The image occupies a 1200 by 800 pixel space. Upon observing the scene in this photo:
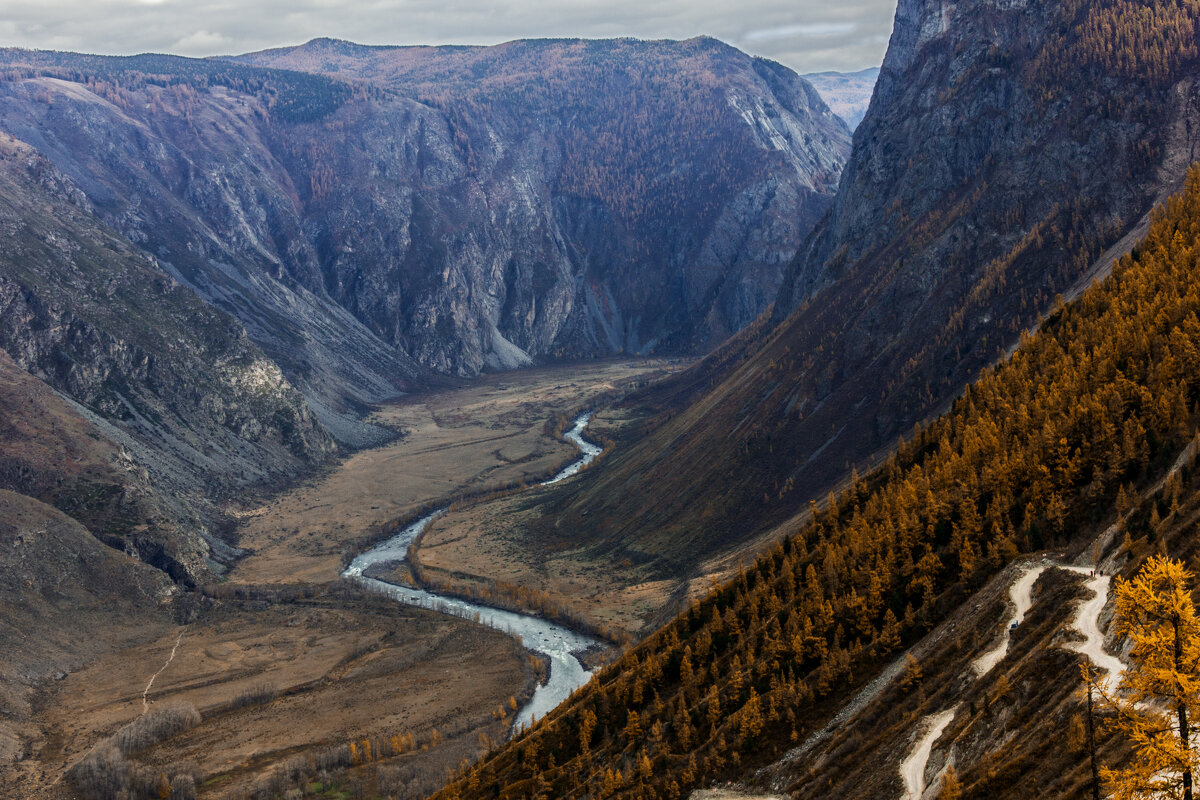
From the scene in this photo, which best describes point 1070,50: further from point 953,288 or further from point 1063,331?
point 1063,331

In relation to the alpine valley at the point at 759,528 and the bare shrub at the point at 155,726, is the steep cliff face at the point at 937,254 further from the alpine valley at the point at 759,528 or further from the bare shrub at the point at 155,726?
the bare shrub at the point at 155,726

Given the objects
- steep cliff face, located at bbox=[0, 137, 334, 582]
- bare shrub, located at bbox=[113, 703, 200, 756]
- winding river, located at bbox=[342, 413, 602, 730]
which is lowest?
winding river, located at bbox=[342, 413, 602, 730]

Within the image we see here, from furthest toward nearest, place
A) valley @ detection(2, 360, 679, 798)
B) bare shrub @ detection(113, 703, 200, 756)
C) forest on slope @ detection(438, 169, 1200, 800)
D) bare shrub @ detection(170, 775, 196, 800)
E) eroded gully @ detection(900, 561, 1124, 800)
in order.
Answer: bare shrub @ detection(113, 703, 200, 756) → valley @ detection(2, 360, 679, 798) → bare shrub @ detection(170, 775, 196, 800) → forest on slope @ detection(438, 169, 1200, 800) → eroded gully @ detection(900, 561, 1124, 800)

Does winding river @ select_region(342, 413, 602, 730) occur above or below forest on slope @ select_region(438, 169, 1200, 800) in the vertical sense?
below

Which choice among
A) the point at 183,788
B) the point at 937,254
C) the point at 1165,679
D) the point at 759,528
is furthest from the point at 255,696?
the point at 937,254

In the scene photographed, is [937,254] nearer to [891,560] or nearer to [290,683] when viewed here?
[891,560]

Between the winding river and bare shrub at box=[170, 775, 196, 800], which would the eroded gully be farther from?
bare shrub at box=[170, 775, 196, 800]

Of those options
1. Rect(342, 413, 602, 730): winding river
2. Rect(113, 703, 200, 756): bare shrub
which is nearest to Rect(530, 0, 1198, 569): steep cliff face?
Rect(342, 413, 602, 730): winding river
